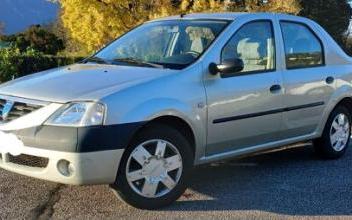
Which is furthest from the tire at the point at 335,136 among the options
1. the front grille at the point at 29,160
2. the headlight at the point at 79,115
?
the front grille at the point at 29,160

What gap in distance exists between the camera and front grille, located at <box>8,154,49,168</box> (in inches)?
192

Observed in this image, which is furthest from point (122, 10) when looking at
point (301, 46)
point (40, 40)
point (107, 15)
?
point (40, 40)

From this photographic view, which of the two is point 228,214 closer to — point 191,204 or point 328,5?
point 191,204

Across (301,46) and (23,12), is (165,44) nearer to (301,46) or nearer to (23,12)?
(301,46)

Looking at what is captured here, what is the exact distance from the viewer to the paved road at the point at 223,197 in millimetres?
5137

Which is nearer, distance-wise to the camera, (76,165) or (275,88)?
(76,165)

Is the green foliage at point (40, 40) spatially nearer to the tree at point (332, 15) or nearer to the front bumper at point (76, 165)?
the tree at point (332, 15)

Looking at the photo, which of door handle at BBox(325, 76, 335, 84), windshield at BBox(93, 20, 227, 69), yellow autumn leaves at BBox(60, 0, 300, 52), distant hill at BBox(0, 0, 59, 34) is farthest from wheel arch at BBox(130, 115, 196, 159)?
distant hill at BBox(0, 0, 59, 34)

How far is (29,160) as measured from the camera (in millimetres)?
4957

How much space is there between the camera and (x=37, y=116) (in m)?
4.86

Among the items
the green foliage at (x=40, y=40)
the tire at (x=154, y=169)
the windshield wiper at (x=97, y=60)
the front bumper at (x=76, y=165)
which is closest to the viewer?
the front bumper at (x=76, y=165)

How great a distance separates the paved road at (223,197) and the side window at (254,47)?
1.14m

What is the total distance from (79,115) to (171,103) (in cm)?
79

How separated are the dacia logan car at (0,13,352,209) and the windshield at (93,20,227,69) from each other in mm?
13
